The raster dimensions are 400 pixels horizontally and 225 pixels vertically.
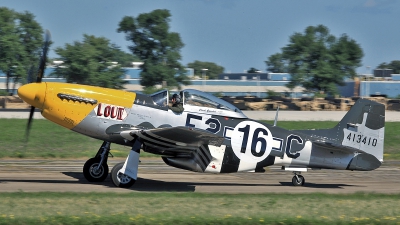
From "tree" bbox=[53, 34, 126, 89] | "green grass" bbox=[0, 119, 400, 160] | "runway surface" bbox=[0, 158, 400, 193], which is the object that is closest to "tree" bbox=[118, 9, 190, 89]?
"tree" bbox=[53, 34, 126, 89]

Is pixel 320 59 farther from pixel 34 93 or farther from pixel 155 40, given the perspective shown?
pixel 34 93

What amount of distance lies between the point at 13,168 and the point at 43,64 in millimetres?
4283

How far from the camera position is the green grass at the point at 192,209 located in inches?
367

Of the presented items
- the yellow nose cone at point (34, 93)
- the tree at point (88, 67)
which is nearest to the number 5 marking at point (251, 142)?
the yellow nose cone at point (34, 93)

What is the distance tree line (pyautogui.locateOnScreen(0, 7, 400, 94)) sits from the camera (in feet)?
184

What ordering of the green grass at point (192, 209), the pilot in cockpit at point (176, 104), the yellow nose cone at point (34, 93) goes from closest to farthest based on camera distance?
the green grass at point (192, 209), the yellow nose cone at point (34, 93), the pilot in cockpit at point (176, 104)

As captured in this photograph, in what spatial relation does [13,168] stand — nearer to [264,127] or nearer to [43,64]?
[43,64]

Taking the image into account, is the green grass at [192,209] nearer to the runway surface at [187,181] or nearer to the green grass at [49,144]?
the runway surface at [187,181]

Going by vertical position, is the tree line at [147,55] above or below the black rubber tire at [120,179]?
above

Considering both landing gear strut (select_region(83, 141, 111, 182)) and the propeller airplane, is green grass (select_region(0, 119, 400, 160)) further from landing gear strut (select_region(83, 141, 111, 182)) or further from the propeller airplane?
the propeller airplane

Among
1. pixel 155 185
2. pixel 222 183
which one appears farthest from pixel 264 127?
pixel 155 185

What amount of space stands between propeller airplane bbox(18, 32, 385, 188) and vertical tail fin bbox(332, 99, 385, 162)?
24mm

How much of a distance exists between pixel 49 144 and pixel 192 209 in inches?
551

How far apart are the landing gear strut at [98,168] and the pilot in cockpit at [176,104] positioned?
186 centimetres
